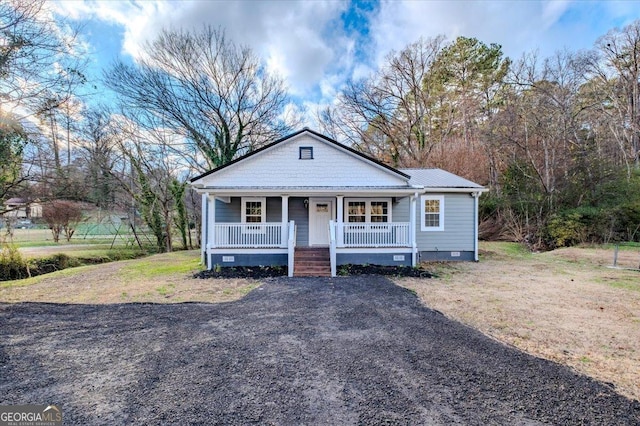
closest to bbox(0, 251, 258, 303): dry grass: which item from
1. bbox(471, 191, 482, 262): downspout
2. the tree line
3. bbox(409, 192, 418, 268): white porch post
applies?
bbox(409, 192, 418, 268): white porch post

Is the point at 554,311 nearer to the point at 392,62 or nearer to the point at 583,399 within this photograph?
the point at 583,399

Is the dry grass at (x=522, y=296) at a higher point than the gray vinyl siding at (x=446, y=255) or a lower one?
lower

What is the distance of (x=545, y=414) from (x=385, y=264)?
7.87 metres

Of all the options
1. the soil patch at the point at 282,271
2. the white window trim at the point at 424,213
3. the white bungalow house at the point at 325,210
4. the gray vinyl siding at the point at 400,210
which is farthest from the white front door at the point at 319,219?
the white window trim at the point at 424,213

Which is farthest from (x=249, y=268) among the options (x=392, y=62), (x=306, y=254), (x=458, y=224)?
(x=392, y=62)

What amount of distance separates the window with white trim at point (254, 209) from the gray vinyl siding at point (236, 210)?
0.56ft

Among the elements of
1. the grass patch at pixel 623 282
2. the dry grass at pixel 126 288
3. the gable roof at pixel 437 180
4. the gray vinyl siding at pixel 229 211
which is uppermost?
the gable roof at pixel 437 180

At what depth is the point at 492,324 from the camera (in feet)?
16.6

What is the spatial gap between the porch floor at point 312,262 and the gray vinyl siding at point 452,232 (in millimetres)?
4439

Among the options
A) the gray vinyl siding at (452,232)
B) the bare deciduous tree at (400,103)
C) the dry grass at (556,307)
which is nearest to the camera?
the dry grass at (556,307)

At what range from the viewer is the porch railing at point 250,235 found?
1040 centimetres

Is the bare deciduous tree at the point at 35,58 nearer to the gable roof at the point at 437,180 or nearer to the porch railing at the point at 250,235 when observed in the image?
the porch railing at the point at 250,235

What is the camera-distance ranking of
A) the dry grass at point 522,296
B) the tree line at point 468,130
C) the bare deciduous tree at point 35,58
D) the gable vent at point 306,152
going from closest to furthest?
1. the dry grass at point 522,296
2. the bare deciduous tree at point 35,58
3. the gable vent at point 306,152
4. the tree line at point 468,130

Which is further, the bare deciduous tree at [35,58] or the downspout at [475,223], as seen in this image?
the downspout at [475,223]
